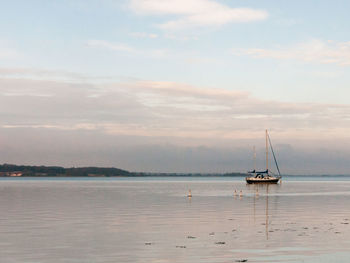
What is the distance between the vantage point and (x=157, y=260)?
29.5 meters

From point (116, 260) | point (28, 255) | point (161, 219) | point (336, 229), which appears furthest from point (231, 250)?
point (161, 219)

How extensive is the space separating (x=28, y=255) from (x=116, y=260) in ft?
18.6

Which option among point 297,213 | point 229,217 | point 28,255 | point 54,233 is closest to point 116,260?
point 28,255

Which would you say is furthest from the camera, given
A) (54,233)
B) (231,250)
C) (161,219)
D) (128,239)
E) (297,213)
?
(297,213)

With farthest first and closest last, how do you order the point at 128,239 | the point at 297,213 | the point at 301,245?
the point at 297,213 → the point at 128,239 → the point at 301,245

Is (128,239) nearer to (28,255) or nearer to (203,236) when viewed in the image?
(203,236)

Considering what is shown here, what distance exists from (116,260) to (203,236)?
460 inches

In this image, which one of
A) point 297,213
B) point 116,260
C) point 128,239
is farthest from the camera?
point 297,213

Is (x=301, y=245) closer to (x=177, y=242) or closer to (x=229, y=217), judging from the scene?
(x=177, y=242)

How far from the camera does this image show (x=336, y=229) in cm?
4481

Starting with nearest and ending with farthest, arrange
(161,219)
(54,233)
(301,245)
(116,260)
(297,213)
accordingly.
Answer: (116,260) < (301,245) < (54,233) < (161,219) < (297,213)

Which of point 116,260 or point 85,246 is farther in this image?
point 85,246

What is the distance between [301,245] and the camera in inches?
1380

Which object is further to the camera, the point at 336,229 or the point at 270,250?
the point at 336,229
